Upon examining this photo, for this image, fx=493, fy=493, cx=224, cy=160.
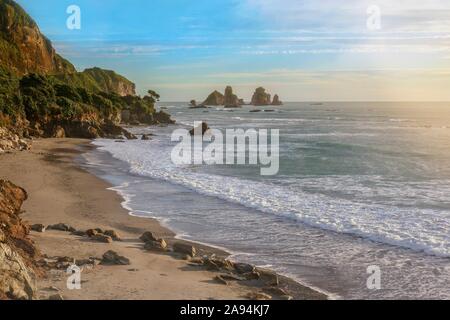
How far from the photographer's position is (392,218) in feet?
55.7

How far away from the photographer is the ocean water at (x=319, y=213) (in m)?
11.6

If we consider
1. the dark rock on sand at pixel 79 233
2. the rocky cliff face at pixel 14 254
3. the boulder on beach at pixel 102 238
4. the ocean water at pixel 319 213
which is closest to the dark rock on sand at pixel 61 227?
the dark rock on sand at pixel 79 233

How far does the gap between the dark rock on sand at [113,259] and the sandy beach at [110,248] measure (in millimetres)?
223

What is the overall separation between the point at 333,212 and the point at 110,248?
8.84m

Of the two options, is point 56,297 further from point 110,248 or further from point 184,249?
point 184,249

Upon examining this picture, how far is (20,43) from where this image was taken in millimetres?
74625

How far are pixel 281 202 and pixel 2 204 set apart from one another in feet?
36.4

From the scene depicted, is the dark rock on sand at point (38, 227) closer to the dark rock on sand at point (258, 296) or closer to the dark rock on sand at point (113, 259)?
the dark rock on sand at point (113, 259)

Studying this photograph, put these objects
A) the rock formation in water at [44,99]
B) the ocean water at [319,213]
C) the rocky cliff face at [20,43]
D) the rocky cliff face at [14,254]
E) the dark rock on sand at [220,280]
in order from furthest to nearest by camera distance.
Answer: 1. the rocky cliff face at [20,43]
2. the rock formation in water at [44,99]
3. the ocean water at [319,213]
4. the dark rock on sand at [220,280]
5. the rocky cliff face at [14,254]

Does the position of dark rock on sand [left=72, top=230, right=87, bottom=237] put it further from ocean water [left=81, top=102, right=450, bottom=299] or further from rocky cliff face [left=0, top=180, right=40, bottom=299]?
ocean water [left=81, top=102, right=450, bottom=299]

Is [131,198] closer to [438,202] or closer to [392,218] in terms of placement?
[392,218]

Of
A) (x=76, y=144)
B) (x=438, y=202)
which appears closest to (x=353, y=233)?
(x=438, y=202)

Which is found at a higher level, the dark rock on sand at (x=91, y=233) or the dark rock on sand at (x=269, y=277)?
the dark rock on sand at (x=91, y=233)

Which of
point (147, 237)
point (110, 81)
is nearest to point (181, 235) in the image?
point (147, 237)
